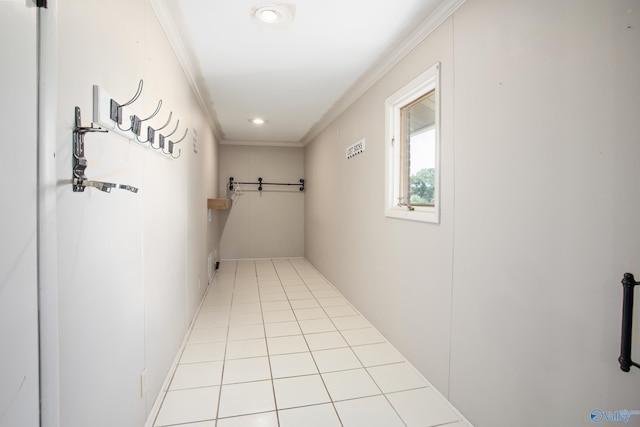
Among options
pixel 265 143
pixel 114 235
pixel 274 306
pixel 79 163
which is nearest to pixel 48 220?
pixel 79 163

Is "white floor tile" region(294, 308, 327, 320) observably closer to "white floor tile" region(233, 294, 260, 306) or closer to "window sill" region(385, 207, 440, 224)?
"white floor tile" region(233, 294, 260, 306)

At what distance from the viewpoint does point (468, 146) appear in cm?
166

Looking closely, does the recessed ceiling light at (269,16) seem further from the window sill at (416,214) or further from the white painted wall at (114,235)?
the window sill at (416,214)

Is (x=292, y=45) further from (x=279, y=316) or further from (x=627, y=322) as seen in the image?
(x=279, y=316)

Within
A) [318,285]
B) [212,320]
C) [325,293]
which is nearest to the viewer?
[212,320]

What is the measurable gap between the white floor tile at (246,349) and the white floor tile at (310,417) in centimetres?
72

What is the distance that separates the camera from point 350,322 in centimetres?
308

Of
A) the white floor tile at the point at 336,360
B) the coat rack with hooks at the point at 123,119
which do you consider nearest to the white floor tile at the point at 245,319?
the white floor tile at the point at 336,360

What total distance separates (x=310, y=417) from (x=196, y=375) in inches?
36.3

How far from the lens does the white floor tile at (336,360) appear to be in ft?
7.30

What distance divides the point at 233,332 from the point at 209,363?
0.54 meters

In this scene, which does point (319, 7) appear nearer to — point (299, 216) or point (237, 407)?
point (237, 407)

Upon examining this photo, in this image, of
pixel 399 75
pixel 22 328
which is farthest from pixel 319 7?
pixel 22 328

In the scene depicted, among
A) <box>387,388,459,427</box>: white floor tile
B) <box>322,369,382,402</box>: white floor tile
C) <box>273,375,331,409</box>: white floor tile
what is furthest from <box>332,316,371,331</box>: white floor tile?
<box>387,388,459,427</box>: white floor tile
